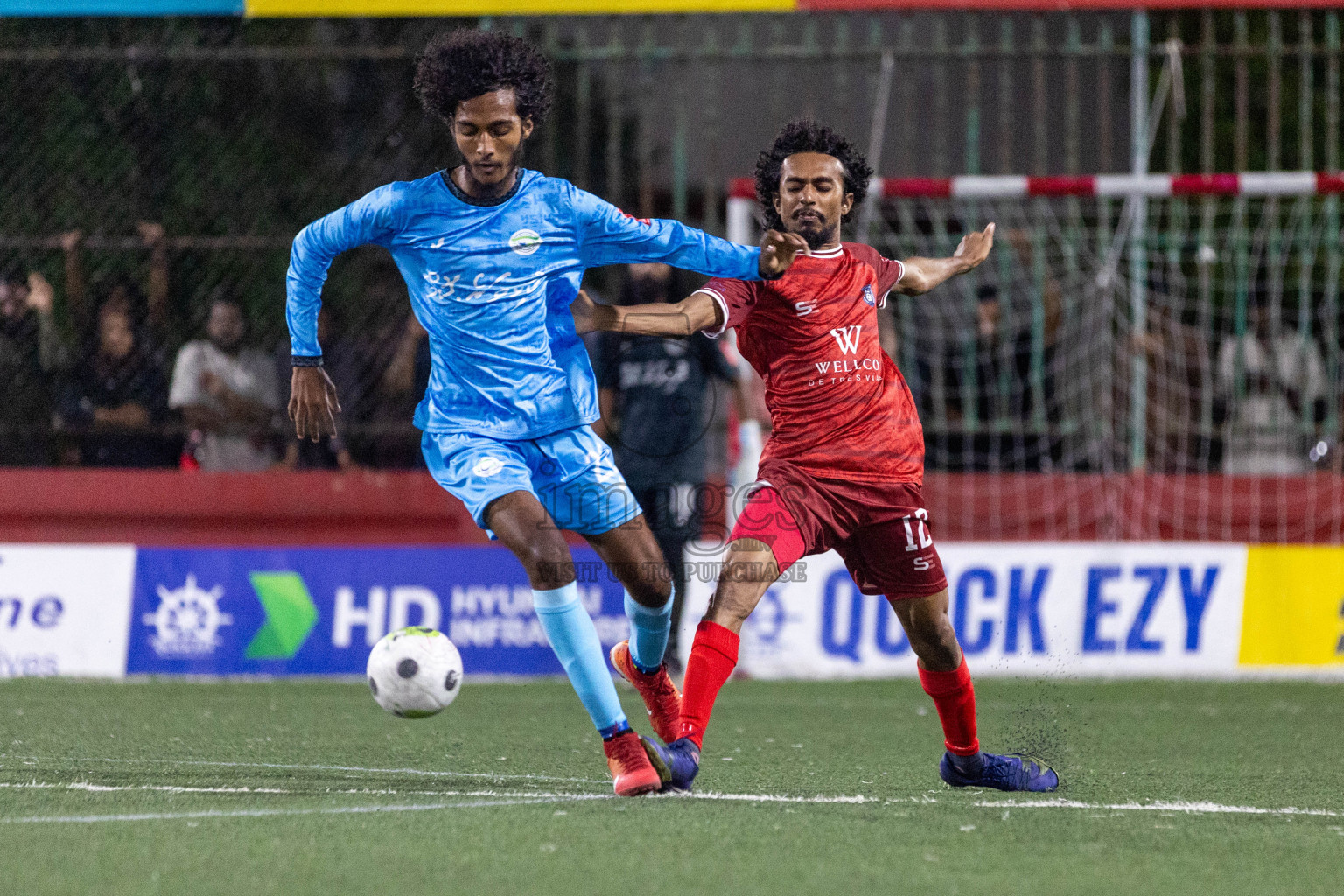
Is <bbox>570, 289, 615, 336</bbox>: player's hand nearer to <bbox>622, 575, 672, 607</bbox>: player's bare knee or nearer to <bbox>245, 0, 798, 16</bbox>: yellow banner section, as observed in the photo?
<bbox>622, 575, 672, 607</bbox>: player's bare knee

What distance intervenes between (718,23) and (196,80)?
3.26 m

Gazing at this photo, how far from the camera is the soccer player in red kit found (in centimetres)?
461

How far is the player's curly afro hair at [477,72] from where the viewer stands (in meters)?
4.69

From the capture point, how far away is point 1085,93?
39.3 ft

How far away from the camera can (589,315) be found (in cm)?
471

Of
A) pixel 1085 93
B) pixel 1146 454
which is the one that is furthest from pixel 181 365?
pixel 1085 93

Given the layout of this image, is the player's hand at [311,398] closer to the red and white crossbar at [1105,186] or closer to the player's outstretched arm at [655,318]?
the player's outstretched arm at [655,318]

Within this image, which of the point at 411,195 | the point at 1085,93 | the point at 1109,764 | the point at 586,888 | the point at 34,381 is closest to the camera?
the point at 586,888

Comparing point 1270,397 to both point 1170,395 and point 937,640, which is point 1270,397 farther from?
point 937,640

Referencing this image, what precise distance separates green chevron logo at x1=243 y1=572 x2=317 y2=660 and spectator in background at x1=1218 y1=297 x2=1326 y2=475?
5611 mm

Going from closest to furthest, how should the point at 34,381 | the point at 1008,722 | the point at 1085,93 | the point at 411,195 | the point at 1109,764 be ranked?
the point at 411,195 → the point at 1109,764 → the point at 1008,722 → the point at 34,381 → the point at 1085,93

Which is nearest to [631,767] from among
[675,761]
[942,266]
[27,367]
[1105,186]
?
[675,761]

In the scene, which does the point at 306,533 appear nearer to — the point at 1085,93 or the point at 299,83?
the point at 299,83

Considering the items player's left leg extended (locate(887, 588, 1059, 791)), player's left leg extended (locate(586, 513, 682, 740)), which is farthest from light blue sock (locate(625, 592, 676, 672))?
player's left leg extended (locate(887, 588, 1059, 791))
